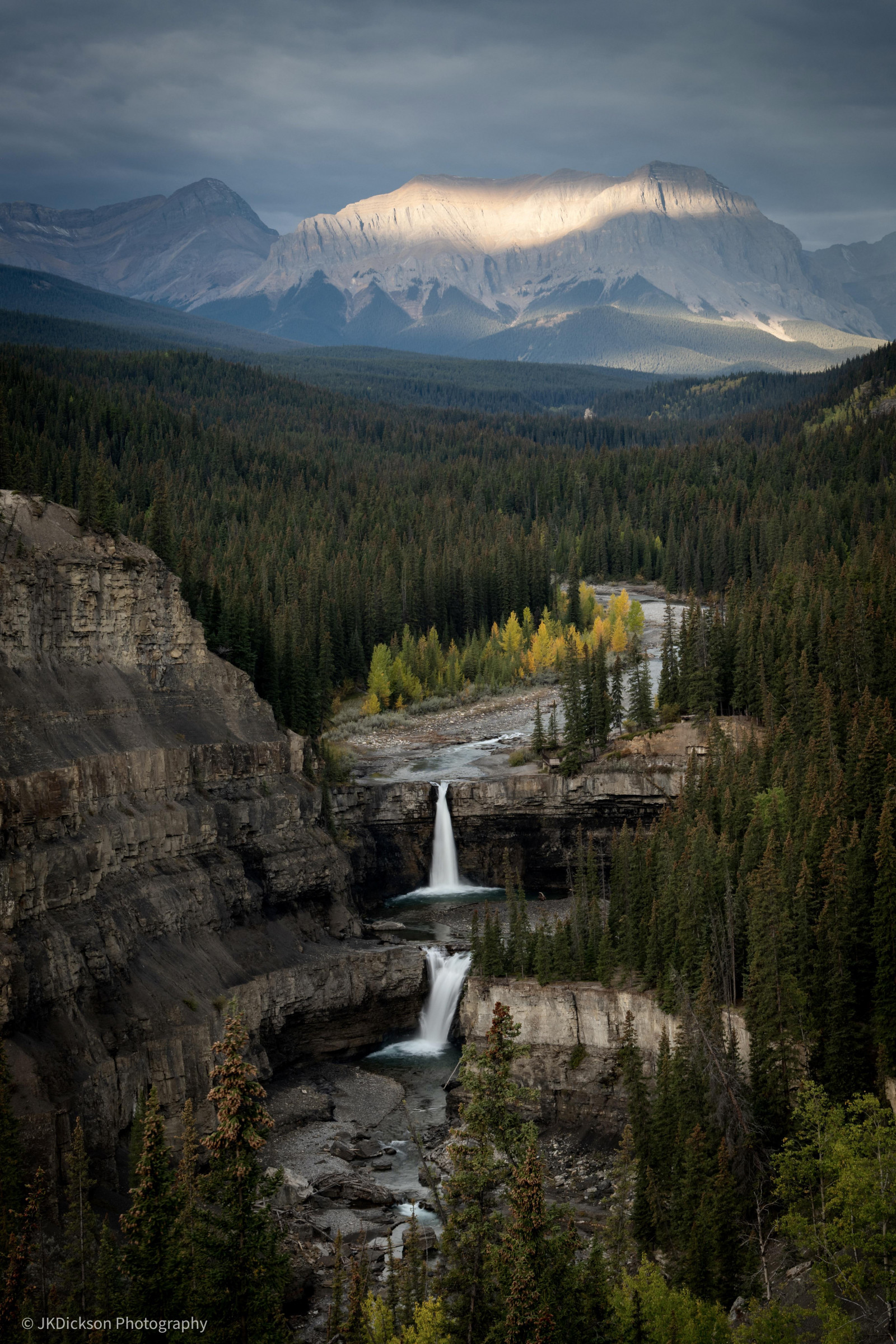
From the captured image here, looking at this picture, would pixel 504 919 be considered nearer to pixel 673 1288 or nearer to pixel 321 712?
pixel 321 712

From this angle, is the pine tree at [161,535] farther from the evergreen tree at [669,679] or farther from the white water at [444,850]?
the evergreen tree at [669,679]

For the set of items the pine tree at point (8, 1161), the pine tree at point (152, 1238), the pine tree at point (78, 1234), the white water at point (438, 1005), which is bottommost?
the white water at point (438, 1005)

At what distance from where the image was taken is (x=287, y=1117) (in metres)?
69.6

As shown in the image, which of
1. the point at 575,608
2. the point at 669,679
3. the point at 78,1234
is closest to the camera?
the point at 78,1234

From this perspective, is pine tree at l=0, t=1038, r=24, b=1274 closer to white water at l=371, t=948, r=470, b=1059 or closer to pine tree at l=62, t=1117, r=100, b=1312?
pine tree at l=62, t=1117, r=100, b=1312

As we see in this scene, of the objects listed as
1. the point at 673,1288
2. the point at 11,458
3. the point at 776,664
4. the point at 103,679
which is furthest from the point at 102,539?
the point at 776,664

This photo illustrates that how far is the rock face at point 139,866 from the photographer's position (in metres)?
62.1

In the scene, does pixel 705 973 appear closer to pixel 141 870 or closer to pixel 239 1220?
pixel 141 870

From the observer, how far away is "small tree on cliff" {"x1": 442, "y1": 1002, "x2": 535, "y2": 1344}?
119 ft

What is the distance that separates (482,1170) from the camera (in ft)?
119

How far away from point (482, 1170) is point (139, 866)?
4186 centimetres

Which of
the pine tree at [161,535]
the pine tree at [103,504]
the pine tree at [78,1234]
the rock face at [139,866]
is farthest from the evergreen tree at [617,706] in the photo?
the pine tree at [78,1234]

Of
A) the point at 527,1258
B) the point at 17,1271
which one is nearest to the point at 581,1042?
the point at 527,1258

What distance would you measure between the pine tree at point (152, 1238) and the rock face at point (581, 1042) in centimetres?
3388
